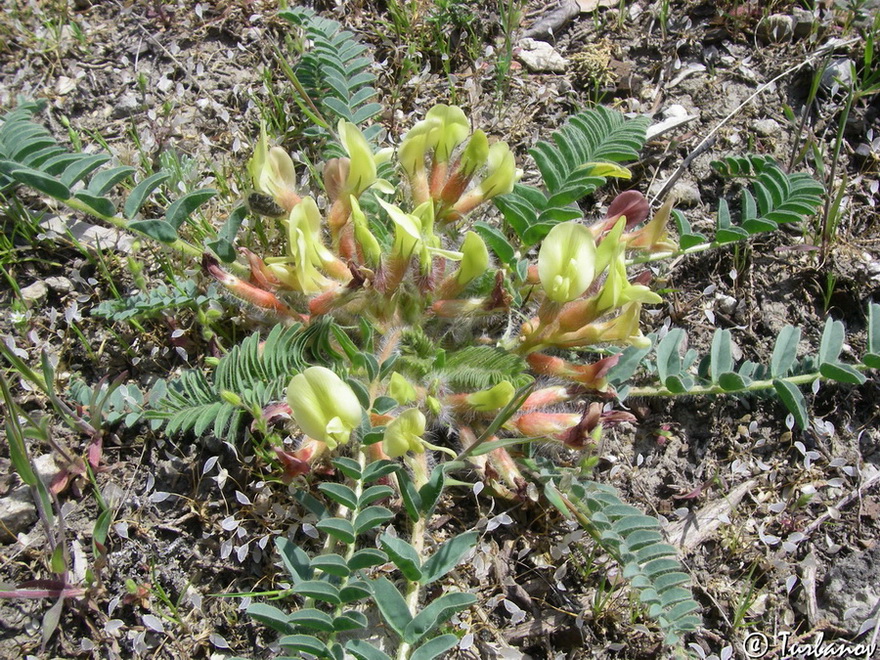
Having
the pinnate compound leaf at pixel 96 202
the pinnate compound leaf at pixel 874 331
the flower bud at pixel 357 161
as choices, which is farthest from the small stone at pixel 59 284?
the pinnate compound leaf at pixel 874 331

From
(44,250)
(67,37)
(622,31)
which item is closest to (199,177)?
(44,250)

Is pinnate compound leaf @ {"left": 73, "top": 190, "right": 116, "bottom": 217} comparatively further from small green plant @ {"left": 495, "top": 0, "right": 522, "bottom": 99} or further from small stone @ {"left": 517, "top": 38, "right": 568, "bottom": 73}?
small stone @ {"left": 517, "top": 38, "right": 568, "bottom": 73}

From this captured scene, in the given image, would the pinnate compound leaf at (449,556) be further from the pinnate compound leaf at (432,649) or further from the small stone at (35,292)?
the small stone at (35,292)

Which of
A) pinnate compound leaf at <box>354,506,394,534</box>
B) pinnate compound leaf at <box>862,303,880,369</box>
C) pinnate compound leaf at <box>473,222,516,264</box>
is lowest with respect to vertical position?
pinnate compound leaf at <box>354,506,394,534</box>

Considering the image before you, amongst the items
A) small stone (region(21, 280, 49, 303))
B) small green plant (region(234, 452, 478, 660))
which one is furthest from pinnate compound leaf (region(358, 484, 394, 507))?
small stone (region(21, 280, 49, 303))

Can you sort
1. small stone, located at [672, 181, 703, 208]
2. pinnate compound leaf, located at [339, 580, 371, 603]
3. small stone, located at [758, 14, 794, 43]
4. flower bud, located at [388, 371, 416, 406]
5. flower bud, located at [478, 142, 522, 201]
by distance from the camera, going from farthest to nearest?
1. small stone, located at [758, 14, 794, 43]
2. small stone, located at [672, 181, 703, 208]
3. flower bud, located at [478, 142, 522, 201]
4. flower bud, located at [388, 371, 416, 406]
5. pinnate compound leaf, located at [339, 580, 371, 603]

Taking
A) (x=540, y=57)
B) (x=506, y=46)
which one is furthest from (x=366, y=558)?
(x=540, y=57)

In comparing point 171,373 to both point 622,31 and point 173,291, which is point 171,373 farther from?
point 622,31
